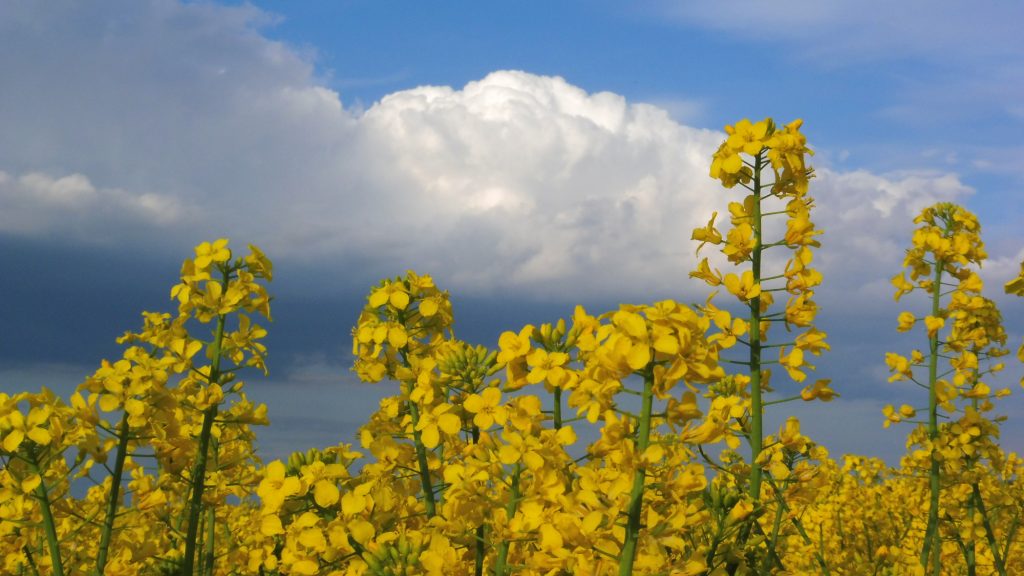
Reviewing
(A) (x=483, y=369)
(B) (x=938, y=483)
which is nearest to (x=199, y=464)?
(A) (x=483, y=369)

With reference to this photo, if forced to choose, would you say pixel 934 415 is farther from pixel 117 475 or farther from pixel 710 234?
pixel 117 475

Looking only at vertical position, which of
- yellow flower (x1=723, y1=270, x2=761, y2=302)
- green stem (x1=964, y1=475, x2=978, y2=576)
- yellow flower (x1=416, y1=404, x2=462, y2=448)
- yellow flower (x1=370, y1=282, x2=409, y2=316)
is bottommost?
green stem (x1=964, y1=475, x2=978, y2=576)

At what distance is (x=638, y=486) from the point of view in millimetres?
3092

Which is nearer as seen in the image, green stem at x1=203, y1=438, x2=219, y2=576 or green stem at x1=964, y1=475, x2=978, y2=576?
green stem at x1=203, y1=438, x2=219, y2=576

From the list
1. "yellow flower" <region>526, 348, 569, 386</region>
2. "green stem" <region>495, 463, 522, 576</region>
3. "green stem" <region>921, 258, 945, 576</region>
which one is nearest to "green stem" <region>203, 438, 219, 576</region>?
"green stem" <region>495, 463, 522, 576</region>

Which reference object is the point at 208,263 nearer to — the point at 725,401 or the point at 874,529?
the point at 725,401

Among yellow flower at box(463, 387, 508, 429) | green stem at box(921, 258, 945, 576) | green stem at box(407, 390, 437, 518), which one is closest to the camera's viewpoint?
yellow flower at box(463, 387, 508, 429)

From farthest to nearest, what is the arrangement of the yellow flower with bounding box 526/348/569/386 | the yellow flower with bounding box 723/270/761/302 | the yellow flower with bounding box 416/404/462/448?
the yellow flower with bounding box 723/270/761/302 < the yellow flower with bounding box 416/404/462/448 < the yellow flower with bounding box 526/348/569/386

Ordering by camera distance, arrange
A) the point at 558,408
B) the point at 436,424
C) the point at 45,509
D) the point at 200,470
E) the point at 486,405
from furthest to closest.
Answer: the point at 200,470 < the point at 436,424 < the point at 45,509 < the point at 486,405 < the point at 558,408

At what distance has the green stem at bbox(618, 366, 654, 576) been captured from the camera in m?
3.01

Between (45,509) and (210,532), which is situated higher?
(45,509)

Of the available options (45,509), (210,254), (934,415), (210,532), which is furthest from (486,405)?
(934,415)

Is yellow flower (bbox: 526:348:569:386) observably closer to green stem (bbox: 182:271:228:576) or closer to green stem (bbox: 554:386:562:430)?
green stem (bbox: 554:386:562:430)

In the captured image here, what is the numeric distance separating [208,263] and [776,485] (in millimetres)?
3240
